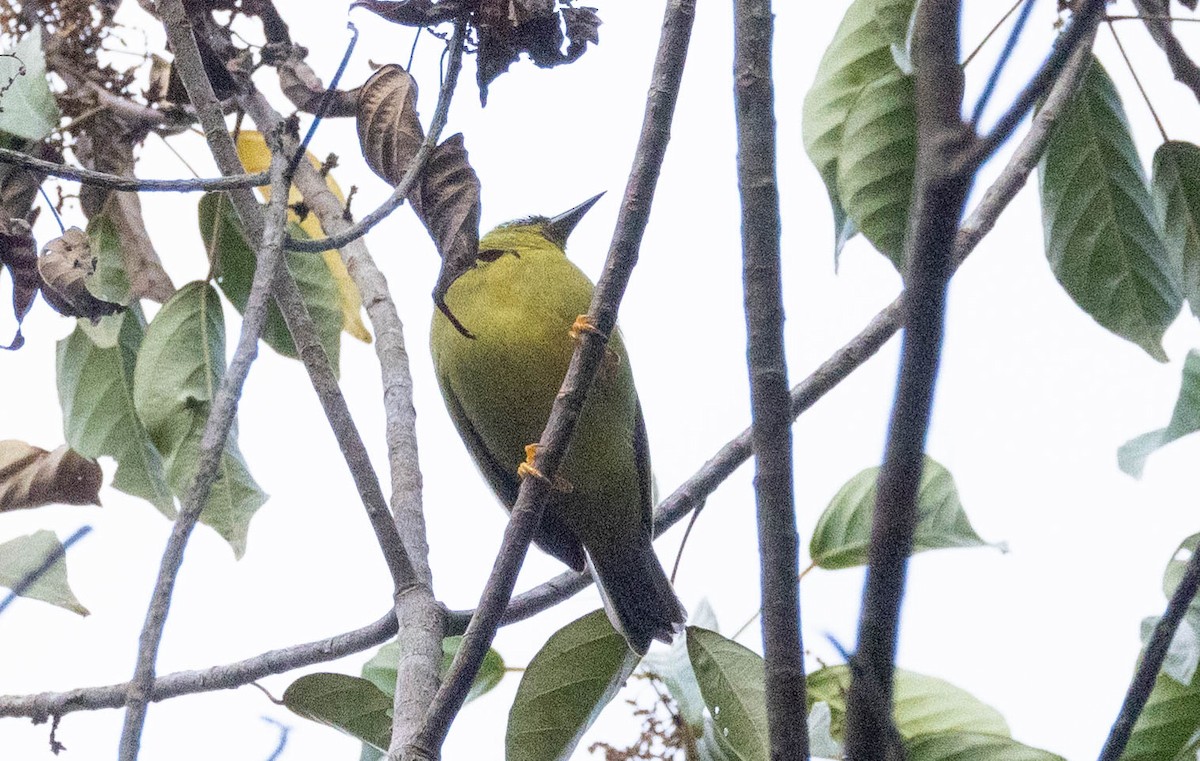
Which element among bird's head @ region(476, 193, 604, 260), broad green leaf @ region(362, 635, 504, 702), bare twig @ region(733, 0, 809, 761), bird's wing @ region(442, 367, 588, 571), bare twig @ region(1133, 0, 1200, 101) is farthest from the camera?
bird's head @ region(476, 193, 604, 260)

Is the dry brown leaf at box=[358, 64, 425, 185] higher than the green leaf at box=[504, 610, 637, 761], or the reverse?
the dry brown leaf at box=[358, 64, 425, 185]

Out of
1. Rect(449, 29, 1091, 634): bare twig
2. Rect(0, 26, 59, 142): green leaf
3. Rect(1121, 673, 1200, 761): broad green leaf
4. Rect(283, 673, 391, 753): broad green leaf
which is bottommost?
Rect(1121, 673, 1200, 761): broad green leaf

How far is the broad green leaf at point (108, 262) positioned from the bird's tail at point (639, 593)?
54.4 inches

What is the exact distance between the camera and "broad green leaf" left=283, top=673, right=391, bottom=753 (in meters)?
2.51

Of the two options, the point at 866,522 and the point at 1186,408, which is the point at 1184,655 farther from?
the point at 866,522

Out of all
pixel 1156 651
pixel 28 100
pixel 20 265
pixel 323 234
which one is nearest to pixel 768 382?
pixel 1156 651

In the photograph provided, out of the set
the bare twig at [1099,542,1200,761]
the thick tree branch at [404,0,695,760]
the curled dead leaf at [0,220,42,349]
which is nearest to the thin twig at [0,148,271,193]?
the curled dead leaf at [0,220,42,349]

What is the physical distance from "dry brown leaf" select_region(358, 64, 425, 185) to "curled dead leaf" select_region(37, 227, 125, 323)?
602 millimetres

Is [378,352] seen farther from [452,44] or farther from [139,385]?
[452,44]

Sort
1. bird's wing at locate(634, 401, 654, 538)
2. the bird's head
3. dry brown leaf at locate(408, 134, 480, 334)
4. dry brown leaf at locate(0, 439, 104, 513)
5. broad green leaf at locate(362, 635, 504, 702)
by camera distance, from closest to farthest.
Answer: dry brown leaf at locate(408, 134, 480, 334) < broad green leaf at locate(362, 635, 504, 702) < dry brown leaf at locate(0, 439, 104, 513) < bird's wing at locate(634, 401, 654, 538) < the bird's head

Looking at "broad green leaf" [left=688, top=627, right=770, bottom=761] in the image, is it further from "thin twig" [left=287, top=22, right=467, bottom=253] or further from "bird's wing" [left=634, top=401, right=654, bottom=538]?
"thin twig" [left=287, top=22, right=467, bottom=253]

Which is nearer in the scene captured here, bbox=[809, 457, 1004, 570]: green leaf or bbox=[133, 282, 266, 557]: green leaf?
bbox=[809, 457, 1004, 570]: green leaf

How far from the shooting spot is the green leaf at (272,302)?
3.27 m

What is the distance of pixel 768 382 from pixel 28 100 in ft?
6.68
